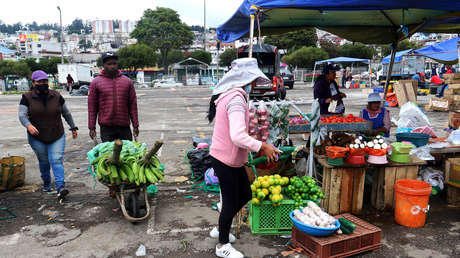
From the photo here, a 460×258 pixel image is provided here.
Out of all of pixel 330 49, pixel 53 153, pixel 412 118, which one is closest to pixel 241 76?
pixel 53 153

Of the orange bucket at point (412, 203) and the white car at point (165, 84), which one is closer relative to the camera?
the orange bucket at point (412, 203)

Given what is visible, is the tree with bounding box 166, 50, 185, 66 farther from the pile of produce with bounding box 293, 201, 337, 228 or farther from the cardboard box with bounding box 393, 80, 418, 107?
the pile of produce with bounding box 293, 201, 337, 228

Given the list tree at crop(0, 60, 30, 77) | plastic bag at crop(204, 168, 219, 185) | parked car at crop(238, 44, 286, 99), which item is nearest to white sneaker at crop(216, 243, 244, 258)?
plastic bag at crop(204, 168, 219, 185)

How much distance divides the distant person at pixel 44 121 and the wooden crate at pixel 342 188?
389cm

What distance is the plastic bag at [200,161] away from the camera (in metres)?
5.90

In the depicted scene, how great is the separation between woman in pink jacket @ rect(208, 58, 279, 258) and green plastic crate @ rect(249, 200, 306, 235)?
2.10ft

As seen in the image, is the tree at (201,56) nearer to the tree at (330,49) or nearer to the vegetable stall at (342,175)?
the tree at (330,49)

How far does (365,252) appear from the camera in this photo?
11.8ft

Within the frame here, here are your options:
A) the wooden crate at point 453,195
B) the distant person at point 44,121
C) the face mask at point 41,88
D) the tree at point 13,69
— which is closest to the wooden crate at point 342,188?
the wooden crate at point 453,195

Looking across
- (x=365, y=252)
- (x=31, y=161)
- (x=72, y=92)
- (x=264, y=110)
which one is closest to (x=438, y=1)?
(x=264, y=110)

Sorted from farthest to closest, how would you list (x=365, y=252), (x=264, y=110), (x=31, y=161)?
(x=31, y=161)
(x=264, y=110)
(x=365, y=252)

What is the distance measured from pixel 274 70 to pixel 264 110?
18.0 metres

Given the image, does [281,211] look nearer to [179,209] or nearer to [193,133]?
[179,209]

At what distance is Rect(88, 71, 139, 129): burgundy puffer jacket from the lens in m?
4.90
